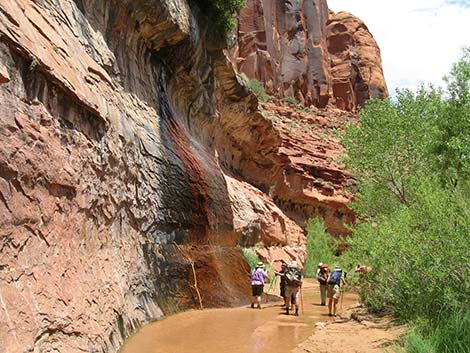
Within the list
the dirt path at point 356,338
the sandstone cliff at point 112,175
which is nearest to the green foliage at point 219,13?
the sandstone cliff at point 112,175

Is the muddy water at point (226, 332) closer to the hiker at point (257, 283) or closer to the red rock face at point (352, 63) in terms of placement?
the hiker at point (257, 283)

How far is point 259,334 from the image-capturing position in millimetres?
9227

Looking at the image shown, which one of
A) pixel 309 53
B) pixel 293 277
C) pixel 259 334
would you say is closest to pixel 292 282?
pixel 293 277

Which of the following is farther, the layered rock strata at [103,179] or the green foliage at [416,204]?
the green foliage at [416,204]

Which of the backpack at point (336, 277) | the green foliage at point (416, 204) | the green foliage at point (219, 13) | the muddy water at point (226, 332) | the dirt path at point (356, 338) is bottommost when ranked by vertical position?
the muddy water at point (226, 332)

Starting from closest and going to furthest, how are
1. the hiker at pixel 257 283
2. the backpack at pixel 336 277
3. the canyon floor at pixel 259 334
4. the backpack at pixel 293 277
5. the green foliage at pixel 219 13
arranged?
the canyon floor at pixel 259 334 < the backpack at pixel 293 277 < the backpack at pixel 336 277 < the hiker at pixel 257 283 < the green foliage at pixel 219 13

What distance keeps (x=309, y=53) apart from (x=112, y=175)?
183 ft

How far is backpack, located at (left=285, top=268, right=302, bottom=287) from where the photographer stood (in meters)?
12.6

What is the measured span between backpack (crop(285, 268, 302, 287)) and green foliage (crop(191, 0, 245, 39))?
9.74m

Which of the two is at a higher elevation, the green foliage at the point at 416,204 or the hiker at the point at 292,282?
the green foliage at the point at 416,204

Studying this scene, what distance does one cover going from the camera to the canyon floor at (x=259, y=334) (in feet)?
24.6

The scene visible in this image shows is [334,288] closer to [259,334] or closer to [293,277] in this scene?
[293,277]

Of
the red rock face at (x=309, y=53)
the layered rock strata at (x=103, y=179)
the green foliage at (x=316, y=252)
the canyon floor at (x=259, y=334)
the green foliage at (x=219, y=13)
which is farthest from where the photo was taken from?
the red rock face at (x=309, y=53)

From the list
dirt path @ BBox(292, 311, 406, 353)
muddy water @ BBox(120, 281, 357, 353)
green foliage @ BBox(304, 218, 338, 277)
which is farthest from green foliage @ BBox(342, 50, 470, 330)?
green foliage @ BBox(304, 218, 338, 277)
